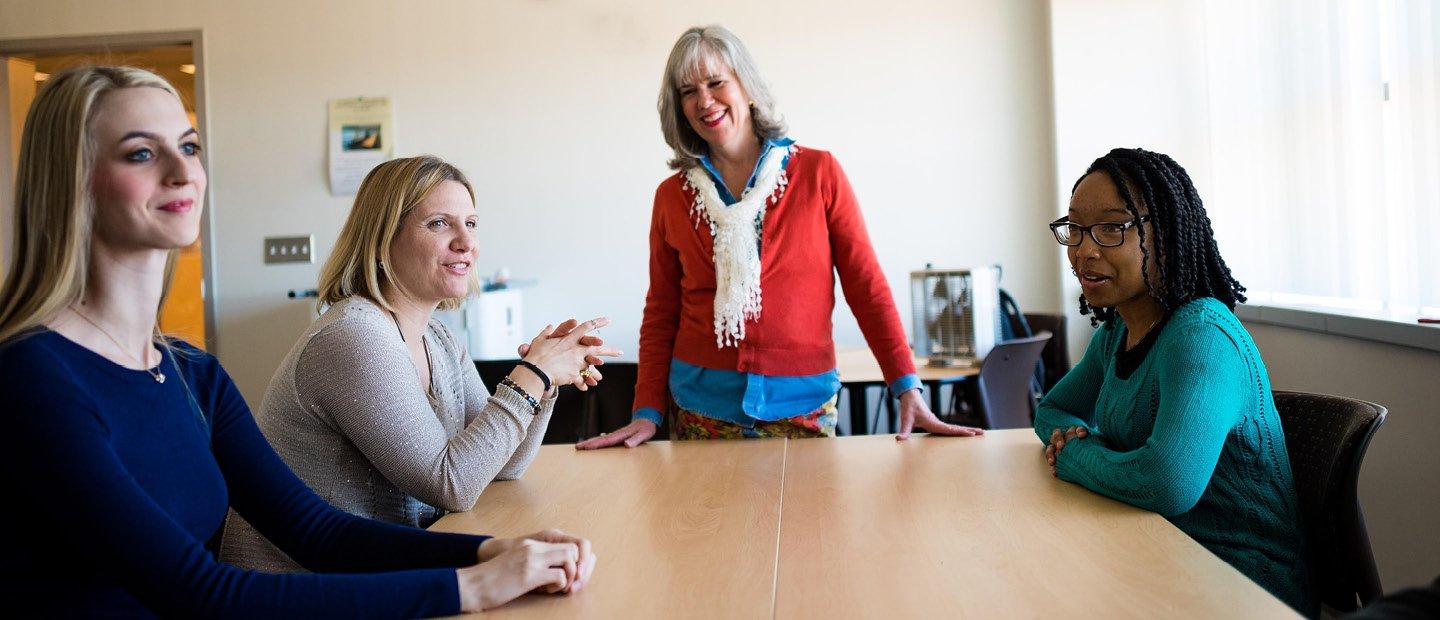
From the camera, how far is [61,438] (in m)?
0.92

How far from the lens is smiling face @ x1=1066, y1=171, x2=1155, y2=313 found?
1487 millimetres

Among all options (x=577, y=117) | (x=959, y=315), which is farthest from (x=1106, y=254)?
(x=577, y=117)

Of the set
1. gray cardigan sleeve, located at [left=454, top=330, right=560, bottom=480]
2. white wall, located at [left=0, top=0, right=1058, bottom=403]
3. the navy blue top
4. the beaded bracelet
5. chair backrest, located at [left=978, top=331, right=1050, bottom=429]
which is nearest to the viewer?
the navy blue top

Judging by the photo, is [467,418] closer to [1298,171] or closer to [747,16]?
[1298,171]

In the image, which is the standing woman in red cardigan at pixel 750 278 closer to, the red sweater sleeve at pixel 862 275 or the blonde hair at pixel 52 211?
the red sweater sleeve at pixel 862 275

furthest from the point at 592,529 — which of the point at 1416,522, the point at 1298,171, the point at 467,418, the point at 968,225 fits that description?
the point at 968,225

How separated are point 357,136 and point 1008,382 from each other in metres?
3.27

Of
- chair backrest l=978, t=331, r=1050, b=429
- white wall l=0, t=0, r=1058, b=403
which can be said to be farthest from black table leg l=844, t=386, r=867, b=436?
white wall l=0, t=0, r=1058, b=403

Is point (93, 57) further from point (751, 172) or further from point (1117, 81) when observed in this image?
point (1117, 81)

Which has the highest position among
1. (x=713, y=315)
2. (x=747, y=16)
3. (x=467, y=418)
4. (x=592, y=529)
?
(x=747, y=16)

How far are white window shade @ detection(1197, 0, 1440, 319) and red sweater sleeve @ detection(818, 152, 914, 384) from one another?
3.95 ft

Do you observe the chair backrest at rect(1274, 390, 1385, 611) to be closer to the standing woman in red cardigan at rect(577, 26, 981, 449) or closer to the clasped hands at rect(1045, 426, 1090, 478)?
the clasped hands at rect(1045, 426, 1090, 478)

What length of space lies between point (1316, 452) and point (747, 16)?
3.69 metres

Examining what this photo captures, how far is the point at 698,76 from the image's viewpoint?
204cm
